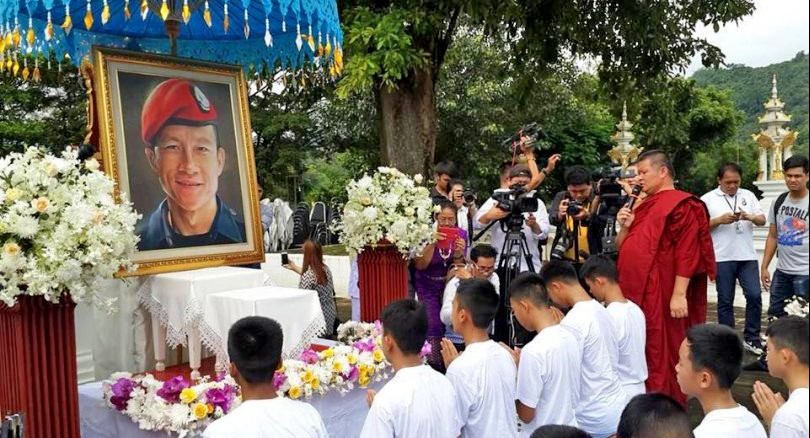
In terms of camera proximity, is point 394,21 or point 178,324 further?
point 394,21

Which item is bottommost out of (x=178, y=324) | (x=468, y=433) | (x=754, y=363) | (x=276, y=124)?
(x=754, y=363)

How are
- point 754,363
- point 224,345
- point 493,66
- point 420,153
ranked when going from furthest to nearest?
point 493,66, point 420,153, point 754,363, point 224,345

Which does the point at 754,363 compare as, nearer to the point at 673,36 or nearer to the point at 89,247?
the point at 673,36

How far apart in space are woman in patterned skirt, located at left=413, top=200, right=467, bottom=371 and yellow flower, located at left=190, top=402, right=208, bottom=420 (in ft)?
6.89

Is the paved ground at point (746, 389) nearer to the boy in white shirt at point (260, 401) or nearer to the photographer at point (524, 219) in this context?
the photographer at point (524, 219)

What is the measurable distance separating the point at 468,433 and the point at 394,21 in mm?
4853

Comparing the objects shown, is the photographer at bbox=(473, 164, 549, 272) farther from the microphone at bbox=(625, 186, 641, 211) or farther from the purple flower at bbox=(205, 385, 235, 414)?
the purple flower at bbox=(205, 385, 235, 414)

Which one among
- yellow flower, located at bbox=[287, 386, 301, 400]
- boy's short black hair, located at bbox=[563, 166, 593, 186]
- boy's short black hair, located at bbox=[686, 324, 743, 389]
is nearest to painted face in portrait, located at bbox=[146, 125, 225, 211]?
yellow flower, located at bbox=[287, 386, 301, 400]

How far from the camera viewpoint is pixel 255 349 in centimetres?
275

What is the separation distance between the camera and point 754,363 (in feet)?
20.6

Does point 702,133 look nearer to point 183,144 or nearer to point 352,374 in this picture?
point 183,144

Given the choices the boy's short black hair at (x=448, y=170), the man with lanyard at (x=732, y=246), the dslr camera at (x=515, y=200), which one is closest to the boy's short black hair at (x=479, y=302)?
the dslr camera at (x=515, y=200)

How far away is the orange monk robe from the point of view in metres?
4.96

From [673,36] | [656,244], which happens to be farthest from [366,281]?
[673,36]
